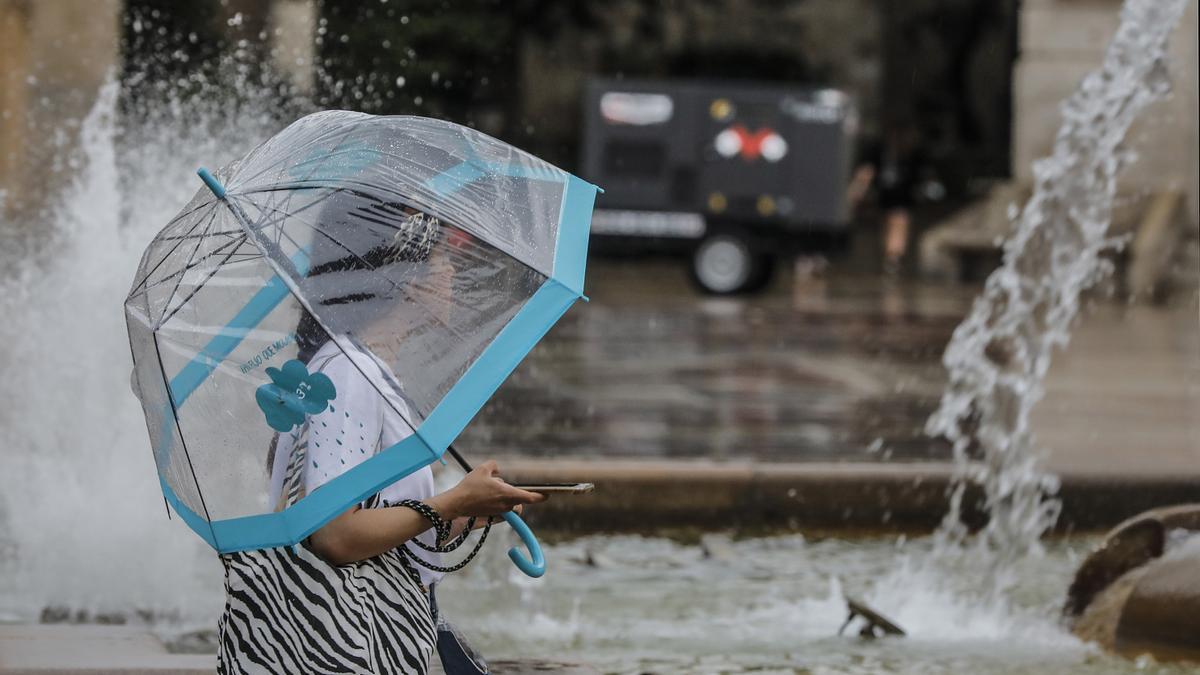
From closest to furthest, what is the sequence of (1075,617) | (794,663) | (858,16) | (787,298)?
(794,663) → (1075,617) → (787,298) → (858,16)

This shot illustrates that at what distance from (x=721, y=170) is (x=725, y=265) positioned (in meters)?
1.12

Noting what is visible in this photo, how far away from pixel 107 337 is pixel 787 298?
12.9 meters

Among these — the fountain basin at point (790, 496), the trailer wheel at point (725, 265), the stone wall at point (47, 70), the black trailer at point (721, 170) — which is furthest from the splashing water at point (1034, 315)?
the stone wall at point (47, 70)

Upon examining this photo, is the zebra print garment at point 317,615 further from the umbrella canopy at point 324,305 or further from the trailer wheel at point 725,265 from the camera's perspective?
the trailer wheel at point 725,265

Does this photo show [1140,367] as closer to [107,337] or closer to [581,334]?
[581,334]

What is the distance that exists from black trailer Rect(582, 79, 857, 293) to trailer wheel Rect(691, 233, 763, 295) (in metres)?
0.01

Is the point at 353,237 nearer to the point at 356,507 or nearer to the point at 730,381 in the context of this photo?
the point at 356,507

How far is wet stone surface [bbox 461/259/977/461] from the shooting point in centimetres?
949

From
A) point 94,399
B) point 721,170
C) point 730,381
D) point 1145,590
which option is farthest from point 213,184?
point 721,170

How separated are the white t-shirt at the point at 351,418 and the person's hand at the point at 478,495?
143mm

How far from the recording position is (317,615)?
3.28 meters

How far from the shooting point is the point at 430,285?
338cm

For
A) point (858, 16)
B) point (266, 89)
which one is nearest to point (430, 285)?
point (266, 89)

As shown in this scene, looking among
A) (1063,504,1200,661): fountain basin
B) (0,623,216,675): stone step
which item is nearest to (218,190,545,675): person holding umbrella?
(0,623,216,675): stone step
